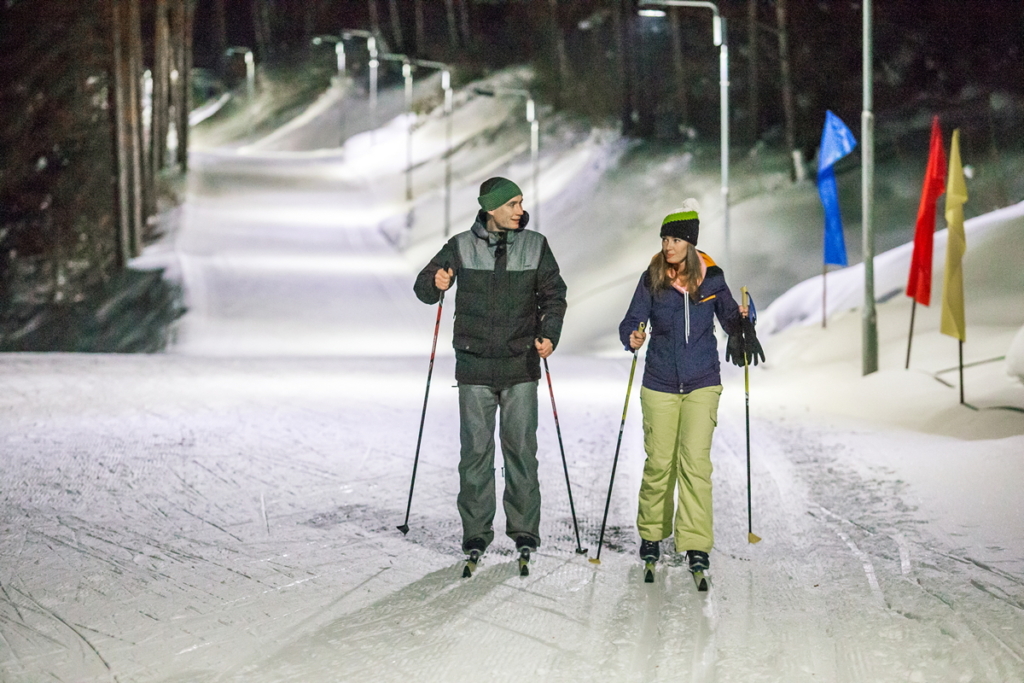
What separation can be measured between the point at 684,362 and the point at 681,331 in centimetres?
A: 16

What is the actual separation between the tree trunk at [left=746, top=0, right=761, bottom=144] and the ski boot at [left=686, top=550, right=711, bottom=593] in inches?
1295

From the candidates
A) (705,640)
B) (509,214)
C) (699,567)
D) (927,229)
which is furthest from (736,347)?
(927,229)

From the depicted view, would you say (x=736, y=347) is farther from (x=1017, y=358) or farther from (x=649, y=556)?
(x=1017, y=358)

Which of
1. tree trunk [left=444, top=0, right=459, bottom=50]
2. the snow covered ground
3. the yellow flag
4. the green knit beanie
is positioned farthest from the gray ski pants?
tree trunk [left=444, top=0, right=459, bottom=50]

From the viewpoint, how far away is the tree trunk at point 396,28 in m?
96.3

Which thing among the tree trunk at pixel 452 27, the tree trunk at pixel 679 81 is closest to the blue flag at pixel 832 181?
the tree trunk at pixel 679 81

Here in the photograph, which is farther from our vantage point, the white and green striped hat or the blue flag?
the blue flag

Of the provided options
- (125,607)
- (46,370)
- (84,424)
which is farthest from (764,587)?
(46,370)

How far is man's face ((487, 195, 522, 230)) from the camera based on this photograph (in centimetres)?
673

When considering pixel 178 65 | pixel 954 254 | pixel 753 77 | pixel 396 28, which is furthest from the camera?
pixel 396 28

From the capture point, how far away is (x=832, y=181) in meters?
20.0

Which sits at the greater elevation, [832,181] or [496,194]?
[496,194]

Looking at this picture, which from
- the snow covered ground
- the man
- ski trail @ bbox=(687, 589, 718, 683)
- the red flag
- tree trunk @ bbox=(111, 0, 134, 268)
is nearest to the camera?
ski trail @ bbox=(687, 589, 718, 683)

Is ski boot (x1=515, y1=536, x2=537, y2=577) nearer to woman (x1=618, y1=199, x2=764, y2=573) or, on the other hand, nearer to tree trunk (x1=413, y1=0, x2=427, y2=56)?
woman (x1=618, y1=199, x2=764, y2=573)
